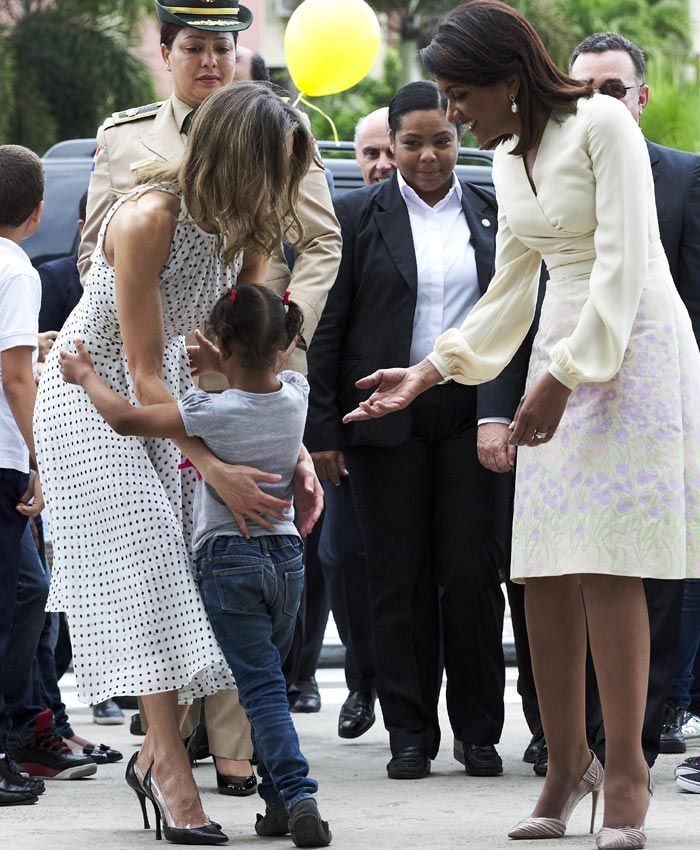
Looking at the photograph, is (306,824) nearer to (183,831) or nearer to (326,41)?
(183,831)

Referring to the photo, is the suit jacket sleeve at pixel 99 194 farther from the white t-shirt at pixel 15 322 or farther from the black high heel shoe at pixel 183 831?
the black high heel shoe at pixel 183 831

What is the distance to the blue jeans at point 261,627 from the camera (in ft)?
12.5

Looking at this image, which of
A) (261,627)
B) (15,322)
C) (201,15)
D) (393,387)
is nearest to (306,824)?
(261,627)

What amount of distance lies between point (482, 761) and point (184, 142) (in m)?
2.14

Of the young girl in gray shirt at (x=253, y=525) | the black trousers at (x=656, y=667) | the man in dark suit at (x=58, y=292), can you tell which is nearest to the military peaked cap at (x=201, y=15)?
the young girl in gray shirt at (x=253, y=525)

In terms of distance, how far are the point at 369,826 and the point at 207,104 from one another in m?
1.89

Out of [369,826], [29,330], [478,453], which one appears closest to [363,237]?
[478,453]

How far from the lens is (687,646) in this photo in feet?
18.1

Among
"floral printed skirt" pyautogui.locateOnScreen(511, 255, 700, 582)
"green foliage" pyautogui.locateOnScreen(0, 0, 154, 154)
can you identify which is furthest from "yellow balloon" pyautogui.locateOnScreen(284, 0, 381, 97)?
"green foliage" pyautogui.locateOnScreen(0, 0, 154, 154)

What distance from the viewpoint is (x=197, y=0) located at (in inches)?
193

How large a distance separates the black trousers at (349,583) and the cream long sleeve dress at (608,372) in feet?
7.62

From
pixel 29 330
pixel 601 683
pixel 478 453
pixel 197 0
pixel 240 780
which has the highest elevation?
pixel 197 0

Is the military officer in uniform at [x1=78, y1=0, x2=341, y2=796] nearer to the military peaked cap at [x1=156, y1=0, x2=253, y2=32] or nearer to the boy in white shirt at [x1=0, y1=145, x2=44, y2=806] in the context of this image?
the military peaked cap at [x1=156, y1=0, x2=253, y2=32]

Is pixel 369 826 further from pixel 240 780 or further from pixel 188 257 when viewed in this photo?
pixel 188 257
